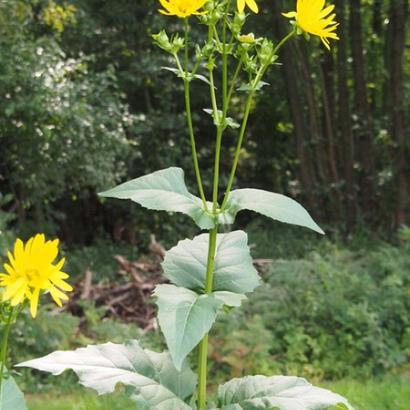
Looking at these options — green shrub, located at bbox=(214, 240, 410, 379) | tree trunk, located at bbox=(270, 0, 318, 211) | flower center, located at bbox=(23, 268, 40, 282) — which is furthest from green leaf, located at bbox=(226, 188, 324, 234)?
tree trunk, located at bbox=(270, 0, 318, 211)

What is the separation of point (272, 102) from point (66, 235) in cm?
413

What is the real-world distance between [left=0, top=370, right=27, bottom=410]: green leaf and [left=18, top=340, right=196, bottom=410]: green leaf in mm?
65

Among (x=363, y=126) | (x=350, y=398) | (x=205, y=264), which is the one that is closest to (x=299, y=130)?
(x=363, y=126)

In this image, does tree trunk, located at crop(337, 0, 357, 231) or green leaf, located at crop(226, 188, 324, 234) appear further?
tree trunk, located at crop(337, 0, 357, 231)

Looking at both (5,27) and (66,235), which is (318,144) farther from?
(5,27)

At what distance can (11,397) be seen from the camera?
1.62m

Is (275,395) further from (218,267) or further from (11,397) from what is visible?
(11,397)

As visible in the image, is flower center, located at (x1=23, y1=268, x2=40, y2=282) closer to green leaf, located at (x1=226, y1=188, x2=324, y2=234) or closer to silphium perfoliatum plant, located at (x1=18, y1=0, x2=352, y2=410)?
silphium perfoliatum plant, located at (x1=18, y1=0, x2=352, y2=410)

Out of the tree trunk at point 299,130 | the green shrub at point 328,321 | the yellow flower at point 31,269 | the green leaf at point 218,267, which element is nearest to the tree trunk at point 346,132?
the tree trunk at point 299,130

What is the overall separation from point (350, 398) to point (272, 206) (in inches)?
123

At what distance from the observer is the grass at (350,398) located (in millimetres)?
4363

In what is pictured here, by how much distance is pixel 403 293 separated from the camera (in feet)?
21.2

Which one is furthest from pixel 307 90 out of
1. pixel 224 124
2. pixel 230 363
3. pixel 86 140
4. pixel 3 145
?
pixel 224 124

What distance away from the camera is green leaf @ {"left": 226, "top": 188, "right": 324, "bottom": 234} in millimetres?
1592
